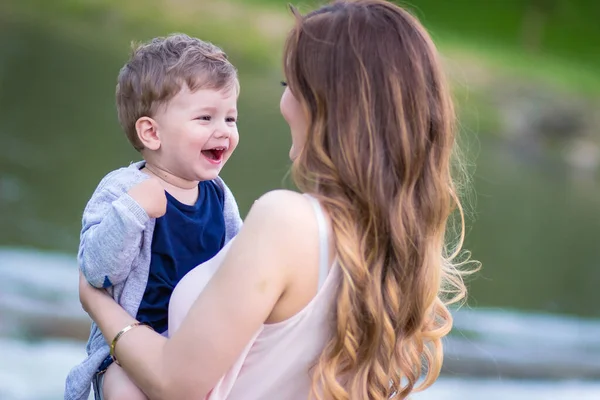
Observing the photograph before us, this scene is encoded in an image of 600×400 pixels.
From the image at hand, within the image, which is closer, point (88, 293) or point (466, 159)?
point (88, 293)

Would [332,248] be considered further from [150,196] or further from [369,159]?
[150,196]

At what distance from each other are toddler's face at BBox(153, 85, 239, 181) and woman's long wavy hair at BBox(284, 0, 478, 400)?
309 millimetres

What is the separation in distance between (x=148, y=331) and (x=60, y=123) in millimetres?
7665

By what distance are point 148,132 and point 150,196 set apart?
21 centimetres

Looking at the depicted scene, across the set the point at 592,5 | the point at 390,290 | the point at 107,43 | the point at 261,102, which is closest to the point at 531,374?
the point at 390,290

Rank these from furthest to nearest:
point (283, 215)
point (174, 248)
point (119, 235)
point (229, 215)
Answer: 1. point (229, 215)
2. point (174, 248)
3. point (119, 235)
4. point (283, 215)

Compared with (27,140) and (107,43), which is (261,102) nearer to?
(107,43)

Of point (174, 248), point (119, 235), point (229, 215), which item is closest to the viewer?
point (119, 235)

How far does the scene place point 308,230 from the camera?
1.38 meters

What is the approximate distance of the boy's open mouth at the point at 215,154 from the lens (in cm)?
175

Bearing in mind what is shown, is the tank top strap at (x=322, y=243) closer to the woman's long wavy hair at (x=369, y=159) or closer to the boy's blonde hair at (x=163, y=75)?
the woman's long wavy hair at (x=369, y=159)

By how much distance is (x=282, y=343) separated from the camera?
4.71ft

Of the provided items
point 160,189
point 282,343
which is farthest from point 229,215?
point 282,343

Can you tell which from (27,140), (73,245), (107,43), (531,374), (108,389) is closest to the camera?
(108,389)
